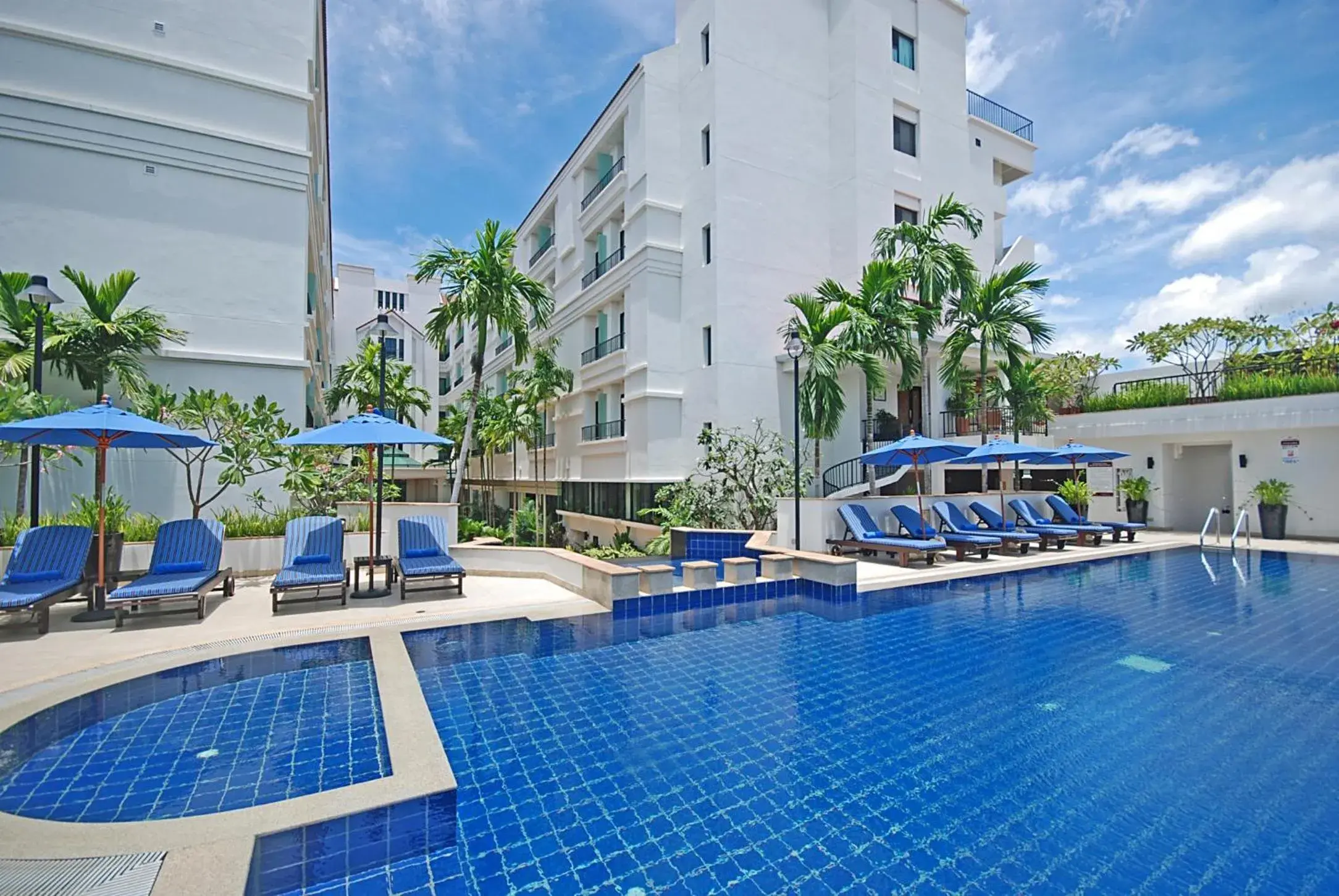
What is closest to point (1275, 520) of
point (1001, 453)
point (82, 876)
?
point (1001, 453)

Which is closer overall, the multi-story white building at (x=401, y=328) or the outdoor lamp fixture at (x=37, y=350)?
the outdoor lamp fixture at (x=37, y=350)

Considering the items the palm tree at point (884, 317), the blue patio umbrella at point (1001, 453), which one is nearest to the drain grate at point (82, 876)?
the blue patio umbrella at point (1001, 453)

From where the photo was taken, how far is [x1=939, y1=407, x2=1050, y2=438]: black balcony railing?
21.6 metres

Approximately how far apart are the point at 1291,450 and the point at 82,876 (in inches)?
1011

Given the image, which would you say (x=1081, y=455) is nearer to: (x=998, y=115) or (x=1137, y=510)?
(x=1137, y=510)

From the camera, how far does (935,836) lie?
365 cm

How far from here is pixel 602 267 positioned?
23188 millimetres

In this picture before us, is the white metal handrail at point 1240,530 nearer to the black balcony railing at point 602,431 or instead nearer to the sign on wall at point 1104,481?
the sign on wall at point 1104,481

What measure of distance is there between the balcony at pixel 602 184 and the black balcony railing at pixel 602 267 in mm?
2384

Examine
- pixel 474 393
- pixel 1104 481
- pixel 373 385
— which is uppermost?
pixel 373 385

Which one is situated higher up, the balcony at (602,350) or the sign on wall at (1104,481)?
the balcony at (602,350)

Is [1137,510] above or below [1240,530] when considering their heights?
above

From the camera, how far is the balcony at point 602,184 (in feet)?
72.3

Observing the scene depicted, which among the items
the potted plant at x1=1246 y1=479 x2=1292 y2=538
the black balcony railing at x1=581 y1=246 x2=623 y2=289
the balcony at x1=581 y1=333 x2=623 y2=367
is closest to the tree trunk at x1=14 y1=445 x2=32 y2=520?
the balcony at x1=581 y1=333 x2=623 y2=367
